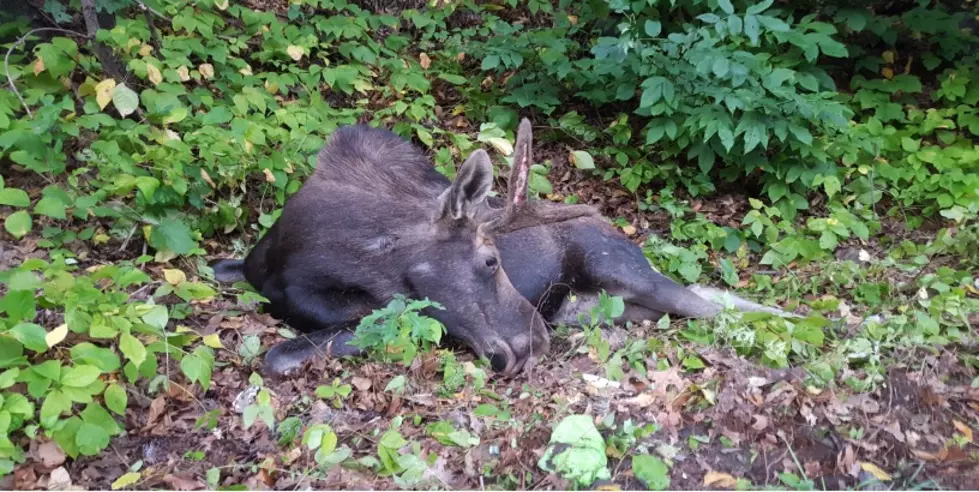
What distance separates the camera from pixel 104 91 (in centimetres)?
562

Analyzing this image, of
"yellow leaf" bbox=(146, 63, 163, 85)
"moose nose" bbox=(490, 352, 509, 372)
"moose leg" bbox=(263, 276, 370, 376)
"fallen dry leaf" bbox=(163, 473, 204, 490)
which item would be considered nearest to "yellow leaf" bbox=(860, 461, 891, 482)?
"moose nose" bbox=(490, 352, 509, 372)

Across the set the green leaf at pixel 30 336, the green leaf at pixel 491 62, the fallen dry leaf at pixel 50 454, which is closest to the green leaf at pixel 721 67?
the green leaf at pixel 491 62

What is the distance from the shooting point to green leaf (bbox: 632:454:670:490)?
3.34 m

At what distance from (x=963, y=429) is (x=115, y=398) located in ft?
12.8

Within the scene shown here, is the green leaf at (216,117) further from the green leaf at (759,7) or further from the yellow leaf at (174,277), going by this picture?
the green leaf at (759,7)

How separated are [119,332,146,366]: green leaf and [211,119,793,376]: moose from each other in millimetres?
1003

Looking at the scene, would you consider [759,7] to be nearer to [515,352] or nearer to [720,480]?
[515,352]

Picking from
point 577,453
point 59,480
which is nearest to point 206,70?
point 59,480

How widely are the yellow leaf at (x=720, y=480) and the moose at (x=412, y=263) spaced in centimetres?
145

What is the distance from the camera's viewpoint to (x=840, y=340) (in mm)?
4602

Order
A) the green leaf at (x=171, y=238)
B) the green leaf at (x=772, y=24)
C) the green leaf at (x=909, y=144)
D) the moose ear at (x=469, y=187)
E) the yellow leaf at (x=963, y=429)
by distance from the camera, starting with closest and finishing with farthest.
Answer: the yellow leaf at (x=963, y=429) < the moose ear at (x=469, y=187) < the green leaf at (x=171, y=238) < the green leaf at (x=772, y=24) < the green leaf at (x=909, y=144)

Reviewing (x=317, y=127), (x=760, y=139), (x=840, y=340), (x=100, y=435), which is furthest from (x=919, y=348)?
(x=317, y=127)

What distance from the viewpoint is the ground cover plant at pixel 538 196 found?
3502mm

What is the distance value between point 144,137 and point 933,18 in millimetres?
7052
